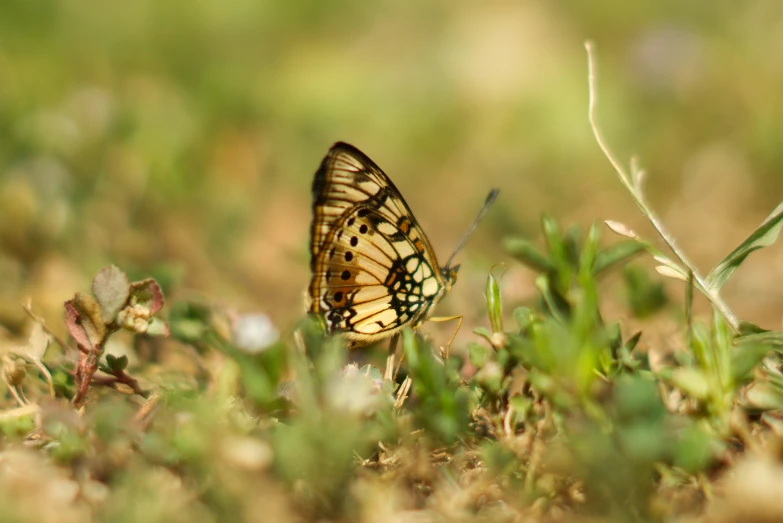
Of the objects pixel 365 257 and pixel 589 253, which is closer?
pixel 589 253

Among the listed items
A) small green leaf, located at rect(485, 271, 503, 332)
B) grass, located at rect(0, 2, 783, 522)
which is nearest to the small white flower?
grass, located at rect(0, 2, 783, 522)

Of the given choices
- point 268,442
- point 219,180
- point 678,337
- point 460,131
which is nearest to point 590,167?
point 460,131

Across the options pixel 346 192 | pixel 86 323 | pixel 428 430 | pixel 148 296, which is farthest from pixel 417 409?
pixel 346 192

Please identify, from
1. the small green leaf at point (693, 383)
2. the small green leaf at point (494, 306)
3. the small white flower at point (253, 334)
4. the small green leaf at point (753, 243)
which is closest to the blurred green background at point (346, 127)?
the small white flower at point (253, 334)

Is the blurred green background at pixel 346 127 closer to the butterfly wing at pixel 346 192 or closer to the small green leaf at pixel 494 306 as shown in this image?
the butterfly wing at pixel 346 192

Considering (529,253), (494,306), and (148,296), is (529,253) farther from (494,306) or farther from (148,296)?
(148,296)

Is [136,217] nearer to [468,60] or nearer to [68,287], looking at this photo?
[68,287]
